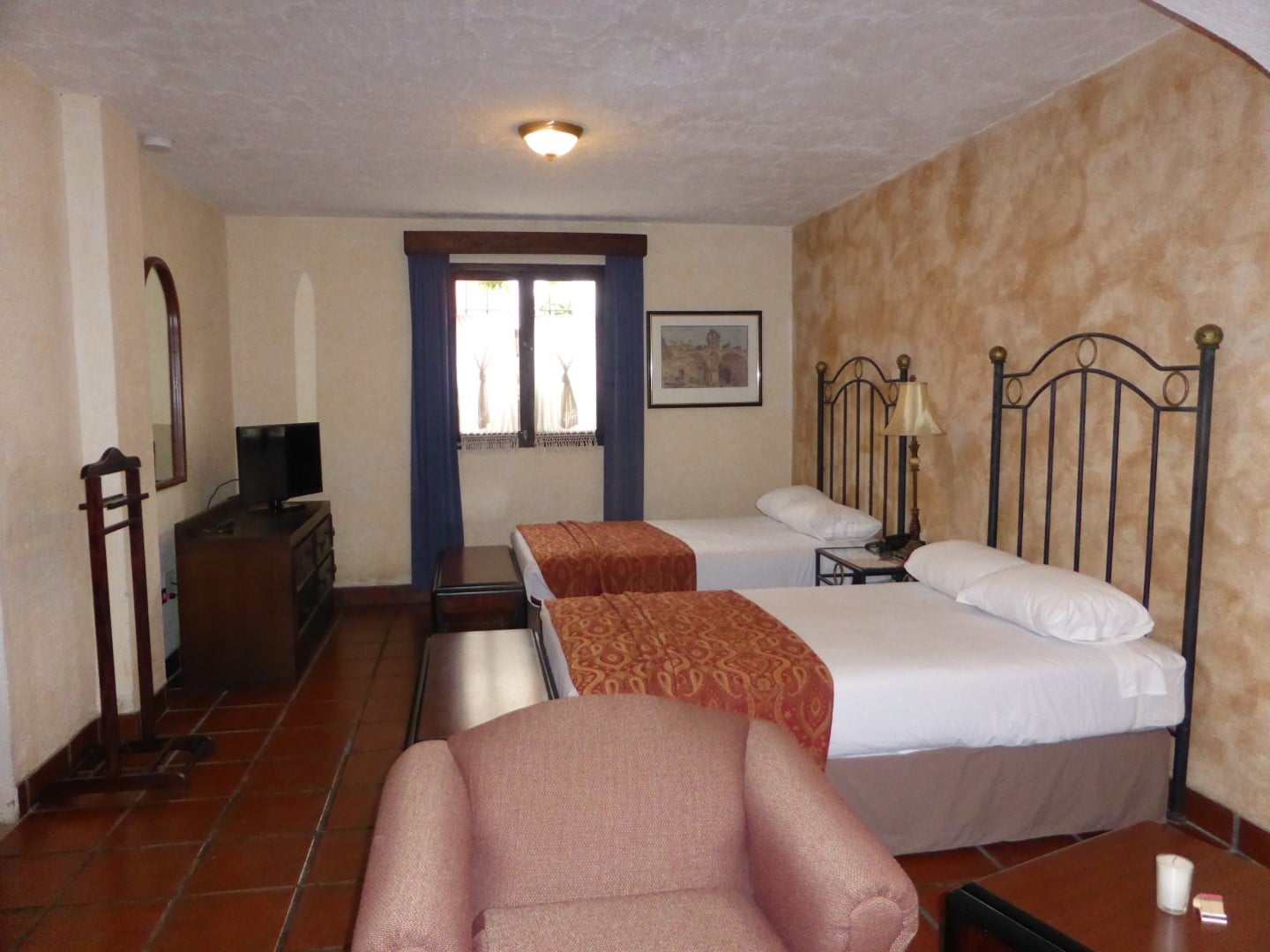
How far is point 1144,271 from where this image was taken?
2.87 metres

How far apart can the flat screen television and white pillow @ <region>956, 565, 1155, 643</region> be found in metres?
3.77

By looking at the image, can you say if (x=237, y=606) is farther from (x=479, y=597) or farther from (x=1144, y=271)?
(x=1144, y=271)

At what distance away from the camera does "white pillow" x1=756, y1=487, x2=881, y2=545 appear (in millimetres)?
4516

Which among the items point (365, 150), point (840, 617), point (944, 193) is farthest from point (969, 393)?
point (365, 150)

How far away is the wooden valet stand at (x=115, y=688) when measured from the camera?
2965 mm

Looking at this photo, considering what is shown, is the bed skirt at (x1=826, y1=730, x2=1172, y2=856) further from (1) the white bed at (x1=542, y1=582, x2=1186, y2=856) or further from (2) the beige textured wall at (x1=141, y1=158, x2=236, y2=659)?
(2) the beige textured wall at (x1=141, y1=158, x2=236, y2=659)

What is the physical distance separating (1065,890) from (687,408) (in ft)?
14.7

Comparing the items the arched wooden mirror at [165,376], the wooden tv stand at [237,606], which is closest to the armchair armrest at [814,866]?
the wooden tv stand at [237,606]

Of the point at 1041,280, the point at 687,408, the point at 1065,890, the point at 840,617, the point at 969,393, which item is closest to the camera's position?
the point at 1065,890

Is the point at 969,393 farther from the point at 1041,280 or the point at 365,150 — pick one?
the point at 365,150

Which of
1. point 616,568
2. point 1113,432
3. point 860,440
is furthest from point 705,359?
point 1113,432

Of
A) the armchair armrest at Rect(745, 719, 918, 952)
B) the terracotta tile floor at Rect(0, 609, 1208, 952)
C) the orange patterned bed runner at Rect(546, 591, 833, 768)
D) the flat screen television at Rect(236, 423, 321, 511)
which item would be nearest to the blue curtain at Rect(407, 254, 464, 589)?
the flat screen television at Rect(236, 423, 321, 511)

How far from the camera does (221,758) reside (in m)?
3.38

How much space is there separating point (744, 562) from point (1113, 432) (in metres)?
1.83
